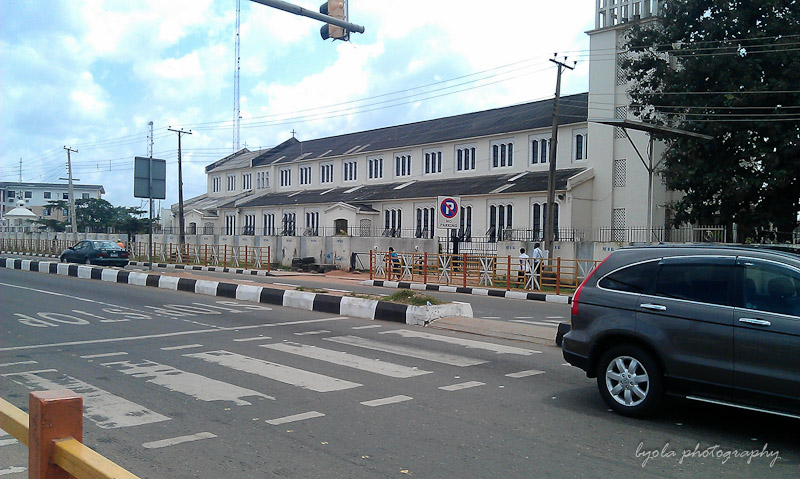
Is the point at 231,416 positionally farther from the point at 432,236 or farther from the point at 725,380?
the point at 432,236

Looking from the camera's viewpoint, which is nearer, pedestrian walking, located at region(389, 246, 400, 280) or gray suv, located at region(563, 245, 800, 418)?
gray suv, located at region(563, 245, 800, 418)

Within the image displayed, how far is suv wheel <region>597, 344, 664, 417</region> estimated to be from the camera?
646 cm

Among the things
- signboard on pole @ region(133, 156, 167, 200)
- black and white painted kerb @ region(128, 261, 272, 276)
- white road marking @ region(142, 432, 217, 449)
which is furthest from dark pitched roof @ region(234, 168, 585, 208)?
white road marking @ region(142, 432, 217, 449)

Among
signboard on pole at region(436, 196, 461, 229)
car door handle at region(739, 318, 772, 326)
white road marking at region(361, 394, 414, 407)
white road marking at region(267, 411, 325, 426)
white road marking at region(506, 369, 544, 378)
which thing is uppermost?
signboard on pole at region(436, 196, 461, 229)

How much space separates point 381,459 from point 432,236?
37.0 meters

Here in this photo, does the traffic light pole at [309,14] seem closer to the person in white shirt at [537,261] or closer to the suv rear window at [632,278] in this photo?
the suv rear window at [632,278]

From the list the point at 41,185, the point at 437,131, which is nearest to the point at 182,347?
the point at 437,131

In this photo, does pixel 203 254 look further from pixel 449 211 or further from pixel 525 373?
pixel 525 373

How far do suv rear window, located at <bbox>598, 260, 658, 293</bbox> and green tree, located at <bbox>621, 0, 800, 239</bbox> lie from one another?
19.5m

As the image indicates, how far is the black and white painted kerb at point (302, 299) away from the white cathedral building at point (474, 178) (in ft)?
47.4

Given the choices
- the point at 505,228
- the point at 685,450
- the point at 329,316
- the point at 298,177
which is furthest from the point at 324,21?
the point at 298,177

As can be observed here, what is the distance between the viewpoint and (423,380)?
8.16 meters

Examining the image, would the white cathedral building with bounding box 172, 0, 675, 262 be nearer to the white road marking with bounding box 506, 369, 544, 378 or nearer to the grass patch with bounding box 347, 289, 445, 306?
the grass patch with bounding box 347, 289, 445, 306

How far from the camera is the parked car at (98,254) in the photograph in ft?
109
